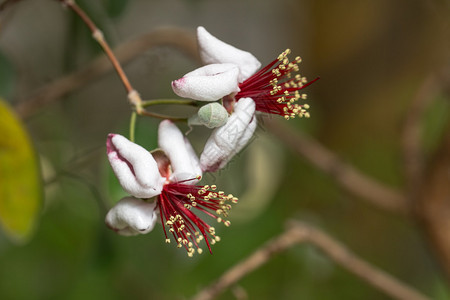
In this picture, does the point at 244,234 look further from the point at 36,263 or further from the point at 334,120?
the point at 334,120

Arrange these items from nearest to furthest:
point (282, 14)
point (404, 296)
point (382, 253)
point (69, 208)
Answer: point (404, 296), point (69, 208), point (382, 253), point (282, 14)

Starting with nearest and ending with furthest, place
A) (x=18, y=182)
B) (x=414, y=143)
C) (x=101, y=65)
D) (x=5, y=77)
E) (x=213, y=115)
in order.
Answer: (x=213, y=115) → (x=18, y=182) → (x=5, y=77) → (x=101, y=65) → (x=414, y=143)

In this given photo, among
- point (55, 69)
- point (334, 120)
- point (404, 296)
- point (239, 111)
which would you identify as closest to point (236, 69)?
point (239, 111)

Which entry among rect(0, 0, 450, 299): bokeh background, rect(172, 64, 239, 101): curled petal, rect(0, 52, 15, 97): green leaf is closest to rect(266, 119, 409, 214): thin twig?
rect(0, 0, 450, 299): bokeh background

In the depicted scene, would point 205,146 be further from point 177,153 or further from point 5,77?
point 5,77

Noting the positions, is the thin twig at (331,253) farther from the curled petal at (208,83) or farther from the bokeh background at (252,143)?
the curled petal at (208,83)

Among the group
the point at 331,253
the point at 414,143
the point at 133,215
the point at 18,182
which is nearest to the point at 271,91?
the point at 133,215

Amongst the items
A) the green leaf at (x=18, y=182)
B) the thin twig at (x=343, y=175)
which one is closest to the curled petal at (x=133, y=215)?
the green leaf at (x=18, y=182)
